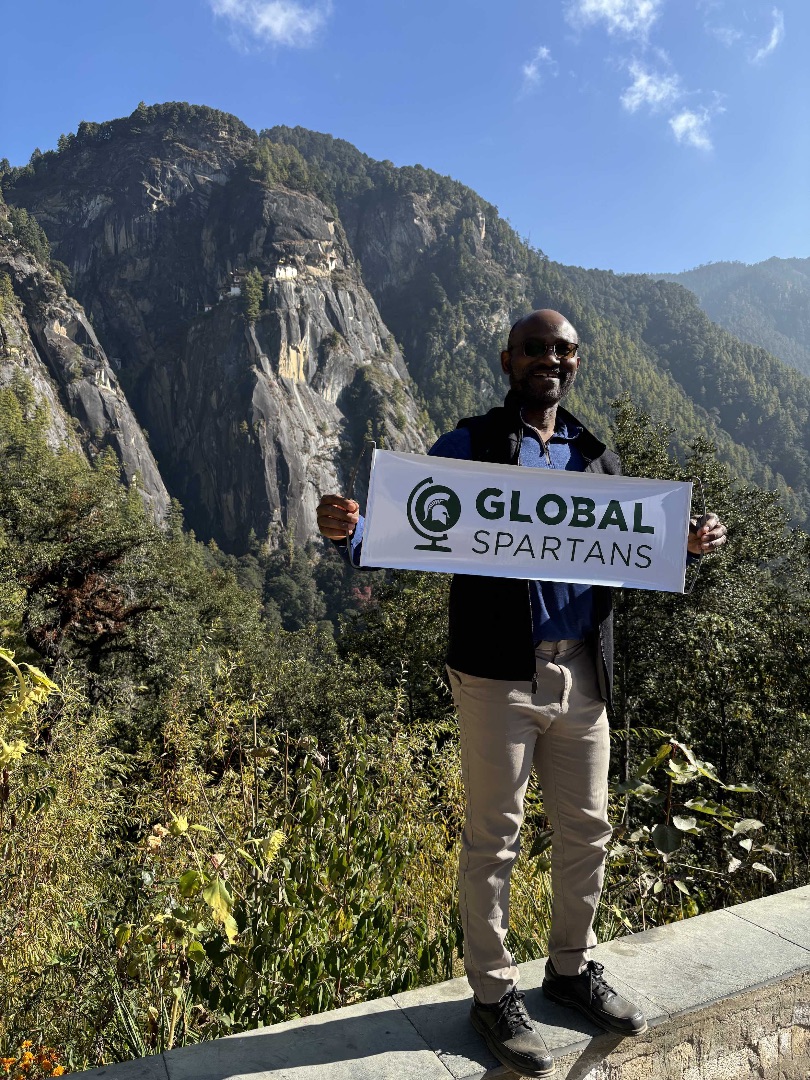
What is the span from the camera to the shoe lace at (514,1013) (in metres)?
1.57

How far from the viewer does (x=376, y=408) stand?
10281cm

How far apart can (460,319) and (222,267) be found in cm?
4421

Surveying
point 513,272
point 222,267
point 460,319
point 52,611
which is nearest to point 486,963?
point 52,611

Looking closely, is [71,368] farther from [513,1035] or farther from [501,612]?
[513,1035]

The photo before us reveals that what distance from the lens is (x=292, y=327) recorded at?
331 ft

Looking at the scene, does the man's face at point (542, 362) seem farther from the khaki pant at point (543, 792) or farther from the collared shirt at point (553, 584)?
the khaki pant at point (543, 792)

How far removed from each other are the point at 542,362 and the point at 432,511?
49 cm

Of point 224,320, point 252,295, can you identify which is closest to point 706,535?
point 252,295

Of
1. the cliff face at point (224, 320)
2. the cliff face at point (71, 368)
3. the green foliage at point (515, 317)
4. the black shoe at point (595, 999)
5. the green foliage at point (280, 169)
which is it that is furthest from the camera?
the green foliage at point (280, 169)

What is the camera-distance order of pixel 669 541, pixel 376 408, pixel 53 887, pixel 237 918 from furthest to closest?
pixel 376 408
pixel 53 887
pixel 669 541
pixel 237 918

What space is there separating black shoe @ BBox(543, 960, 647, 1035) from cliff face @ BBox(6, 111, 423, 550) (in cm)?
8907

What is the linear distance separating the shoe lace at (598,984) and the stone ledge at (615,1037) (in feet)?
0.25

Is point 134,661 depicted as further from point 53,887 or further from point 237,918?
point 237,918

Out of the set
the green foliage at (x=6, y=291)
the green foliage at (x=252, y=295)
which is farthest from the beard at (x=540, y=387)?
the green foliage at (x=252, y=295)
